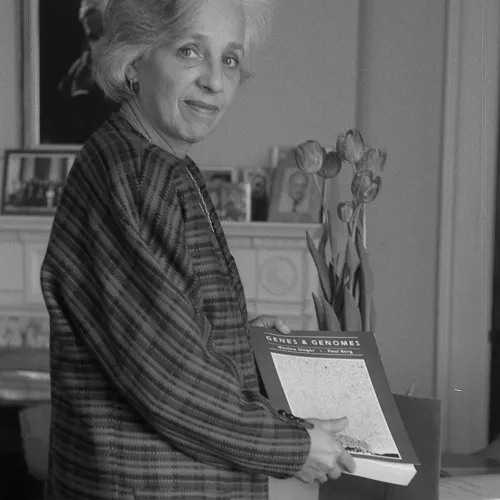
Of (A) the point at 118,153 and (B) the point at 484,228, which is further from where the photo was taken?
(B) the point at 484,228

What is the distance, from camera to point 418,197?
366cm

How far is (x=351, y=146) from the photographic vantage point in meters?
1.32

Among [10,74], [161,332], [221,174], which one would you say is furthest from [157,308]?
[10,74]

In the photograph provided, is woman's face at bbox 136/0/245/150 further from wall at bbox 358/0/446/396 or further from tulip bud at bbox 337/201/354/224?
wall at bbox 358/0/446/396

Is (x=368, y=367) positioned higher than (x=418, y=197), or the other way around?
(x=418, y=197)

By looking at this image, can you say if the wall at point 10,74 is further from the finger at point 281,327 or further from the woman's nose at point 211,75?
the woman's nose at point 211,75

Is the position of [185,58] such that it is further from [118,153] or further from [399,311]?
[399,311]

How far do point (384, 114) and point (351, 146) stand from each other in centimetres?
247

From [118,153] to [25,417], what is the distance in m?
0.95

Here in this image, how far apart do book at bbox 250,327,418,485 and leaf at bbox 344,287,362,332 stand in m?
0.20

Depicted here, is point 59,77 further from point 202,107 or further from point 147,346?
point 147,346

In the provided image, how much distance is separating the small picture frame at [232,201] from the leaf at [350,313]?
2557 millimetres

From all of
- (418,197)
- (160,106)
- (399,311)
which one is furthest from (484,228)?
(160,106)

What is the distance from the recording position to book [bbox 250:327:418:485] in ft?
3.75
